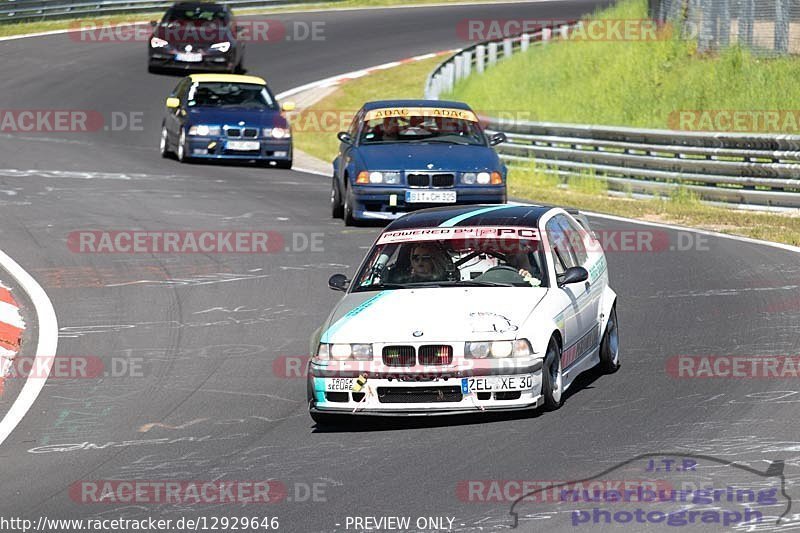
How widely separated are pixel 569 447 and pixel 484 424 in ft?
2.92

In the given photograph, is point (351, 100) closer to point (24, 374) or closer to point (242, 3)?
point (242, 3)

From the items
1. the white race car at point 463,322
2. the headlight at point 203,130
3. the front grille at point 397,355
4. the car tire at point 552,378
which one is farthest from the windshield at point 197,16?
the front grille at point 397,355

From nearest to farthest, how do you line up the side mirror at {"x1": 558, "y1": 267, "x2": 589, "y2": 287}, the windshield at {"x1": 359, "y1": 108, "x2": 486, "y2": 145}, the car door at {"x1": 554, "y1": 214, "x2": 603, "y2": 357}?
the side mirror at {"x1": 558, "y1": 267, "x2": 589, "y2": 287}
the car door at {"x1": 554, "y1": 214, "x2": 603, "y2": 357}
the windshield at {"x1": 359, "y1": 108, "x2": 486, "y2": 145}

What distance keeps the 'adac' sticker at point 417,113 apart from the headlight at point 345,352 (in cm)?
1062

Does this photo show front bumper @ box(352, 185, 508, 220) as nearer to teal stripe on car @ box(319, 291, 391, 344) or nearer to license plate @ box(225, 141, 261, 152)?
license plate @ box(225, 141, 261, 152)

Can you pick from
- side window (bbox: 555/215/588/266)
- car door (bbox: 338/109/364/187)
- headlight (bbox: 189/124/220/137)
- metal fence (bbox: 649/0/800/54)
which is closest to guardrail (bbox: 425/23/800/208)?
metal fence (bbox: 649/0/800/54)

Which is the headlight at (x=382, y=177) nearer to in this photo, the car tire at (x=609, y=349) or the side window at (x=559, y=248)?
the side window at (x=559, y=248)

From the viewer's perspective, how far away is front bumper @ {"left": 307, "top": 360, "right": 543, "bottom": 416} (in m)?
9.58

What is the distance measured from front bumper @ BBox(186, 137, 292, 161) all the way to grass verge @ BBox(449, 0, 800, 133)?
632 centimetres

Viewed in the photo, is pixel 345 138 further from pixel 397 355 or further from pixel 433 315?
pixel 397 355

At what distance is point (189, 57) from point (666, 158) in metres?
17.7

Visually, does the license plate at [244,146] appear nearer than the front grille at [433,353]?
No

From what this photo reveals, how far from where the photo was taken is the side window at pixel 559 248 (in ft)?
35.9

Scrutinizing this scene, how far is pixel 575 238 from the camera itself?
11.7 m
